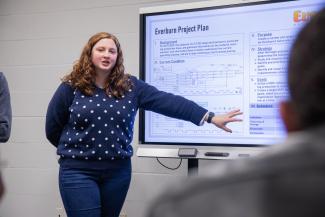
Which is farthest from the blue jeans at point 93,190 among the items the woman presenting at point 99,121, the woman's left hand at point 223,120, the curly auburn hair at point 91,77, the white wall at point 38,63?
the white wall at point 38,63

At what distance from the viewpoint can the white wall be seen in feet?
10.3

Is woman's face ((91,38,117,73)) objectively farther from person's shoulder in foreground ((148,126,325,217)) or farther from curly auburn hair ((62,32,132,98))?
person's shoulder in foreground ((148,126,325,217))

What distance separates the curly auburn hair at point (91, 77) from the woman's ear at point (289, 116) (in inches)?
66.8

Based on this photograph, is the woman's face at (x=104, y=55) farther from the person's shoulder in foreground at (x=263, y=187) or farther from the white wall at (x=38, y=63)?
the person's shoulder in foreground at (x=263, y=187)

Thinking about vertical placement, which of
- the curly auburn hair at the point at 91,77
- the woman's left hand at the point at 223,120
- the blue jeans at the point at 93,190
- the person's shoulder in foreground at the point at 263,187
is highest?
the curly auburn hair at the point at 91,77

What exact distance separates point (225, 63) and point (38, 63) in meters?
1.65

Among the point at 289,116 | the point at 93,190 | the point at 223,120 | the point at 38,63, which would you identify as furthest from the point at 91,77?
the point at 289,116

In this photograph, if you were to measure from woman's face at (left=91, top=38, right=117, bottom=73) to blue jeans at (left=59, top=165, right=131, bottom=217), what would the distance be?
554 millimetres

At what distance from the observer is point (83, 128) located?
2105 millimetres

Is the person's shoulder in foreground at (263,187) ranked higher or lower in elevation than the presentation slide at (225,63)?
lower

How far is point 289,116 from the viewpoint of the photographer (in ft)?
1.54

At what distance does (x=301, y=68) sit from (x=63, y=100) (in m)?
1.84

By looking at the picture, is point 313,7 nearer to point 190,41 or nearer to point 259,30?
point 259,30

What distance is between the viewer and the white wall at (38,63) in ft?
10.3
